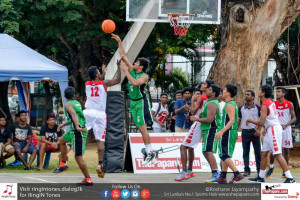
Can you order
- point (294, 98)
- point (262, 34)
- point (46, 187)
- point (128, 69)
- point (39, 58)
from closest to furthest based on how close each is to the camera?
point (46, 187)
point (128, 69)
point (39, 58)
point (262, 34)
point (294, 98)

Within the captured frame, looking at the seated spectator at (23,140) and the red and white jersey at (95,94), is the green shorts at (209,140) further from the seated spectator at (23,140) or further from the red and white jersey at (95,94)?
the seated spectator at (23,140)

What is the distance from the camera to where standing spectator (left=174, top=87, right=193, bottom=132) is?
682 inches

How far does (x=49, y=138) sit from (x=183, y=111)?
3.38 metres

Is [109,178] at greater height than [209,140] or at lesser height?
lesser

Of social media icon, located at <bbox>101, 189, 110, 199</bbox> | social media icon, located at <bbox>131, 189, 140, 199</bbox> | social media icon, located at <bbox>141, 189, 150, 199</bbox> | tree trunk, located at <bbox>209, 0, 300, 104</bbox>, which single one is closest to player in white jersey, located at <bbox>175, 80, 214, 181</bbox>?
social media icon, located at <bbox>141, 189, 150, 199</bbox>

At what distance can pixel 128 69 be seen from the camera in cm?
1370

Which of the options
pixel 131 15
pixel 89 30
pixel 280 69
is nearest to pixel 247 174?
pixel 131 15

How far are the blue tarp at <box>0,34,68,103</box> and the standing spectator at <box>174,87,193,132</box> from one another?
303cm

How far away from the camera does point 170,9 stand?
1872cm

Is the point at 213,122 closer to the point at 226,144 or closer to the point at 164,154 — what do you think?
the point at 226,144

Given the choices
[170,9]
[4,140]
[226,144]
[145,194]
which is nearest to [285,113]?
[226,144]

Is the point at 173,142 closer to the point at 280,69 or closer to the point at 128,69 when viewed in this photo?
the point at 128,69

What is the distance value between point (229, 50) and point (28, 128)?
620 cm

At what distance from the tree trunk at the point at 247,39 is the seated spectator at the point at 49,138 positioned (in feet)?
16.9
